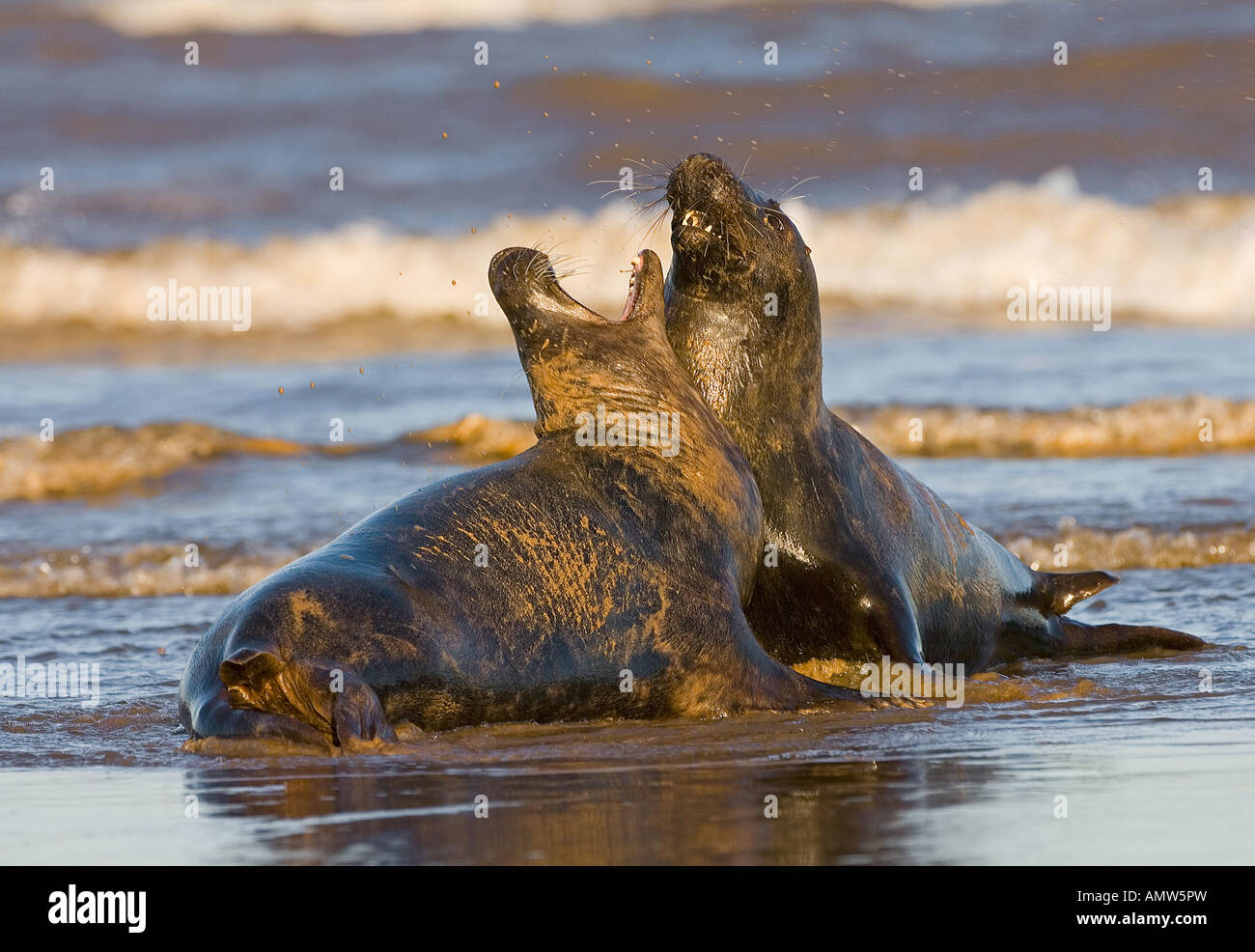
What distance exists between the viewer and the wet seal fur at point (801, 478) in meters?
8.19

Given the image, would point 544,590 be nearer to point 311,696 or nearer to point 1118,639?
point 311,696

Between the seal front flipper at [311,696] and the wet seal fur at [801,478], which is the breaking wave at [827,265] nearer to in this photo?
the wet seal fur at [801,478]

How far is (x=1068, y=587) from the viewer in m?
9.59

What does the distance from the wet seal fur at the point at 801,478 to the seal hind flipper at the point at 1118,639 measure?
0.4 inches

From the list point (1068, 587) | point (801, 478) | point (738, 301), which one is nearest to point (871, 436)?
point (1068, 587)

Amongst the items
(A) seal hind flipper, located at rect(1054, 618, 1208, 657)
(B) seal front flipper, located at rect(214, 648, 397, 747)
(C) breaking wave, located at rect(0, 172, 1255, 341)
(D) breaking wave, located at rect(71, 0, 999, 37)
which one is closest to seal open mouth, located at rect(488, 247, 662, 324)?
(B) seal front flipper, located at rect(214, 648, 397, 747)

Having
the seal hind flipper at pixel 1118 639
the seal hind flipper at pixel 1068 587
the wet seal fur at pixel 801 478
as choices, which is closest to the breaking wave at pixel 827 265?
the seal hind flipper at pixel 1068 587

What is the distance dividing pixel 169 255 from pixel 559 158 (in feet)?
20.5

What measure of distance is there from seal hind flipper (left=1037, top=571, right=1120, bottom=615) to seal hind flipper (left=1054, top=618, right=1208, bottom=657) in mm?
115

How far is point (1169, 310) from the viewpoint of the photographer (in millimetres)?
23594

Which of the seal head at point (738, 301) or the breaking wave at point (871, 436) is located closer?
the seal head at point (738, 301)

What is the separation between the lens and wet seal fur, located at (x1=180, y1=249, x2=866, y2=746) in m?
6.49
